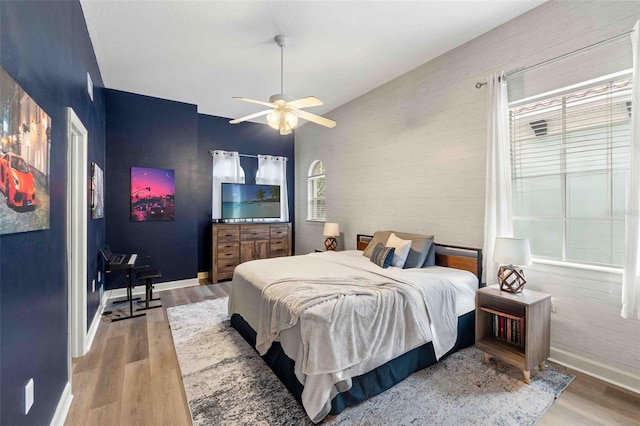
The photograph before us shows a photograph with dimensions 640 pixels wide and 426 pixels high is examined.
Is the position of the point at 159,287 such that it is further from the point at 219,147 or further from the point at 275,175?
the point at 275,175

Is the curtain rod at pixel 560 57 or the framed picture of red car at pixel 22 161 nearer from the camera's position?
the framed picture of red car at pixel 22 161

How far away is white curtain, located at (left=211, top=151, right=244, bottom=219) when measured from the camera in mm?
5629

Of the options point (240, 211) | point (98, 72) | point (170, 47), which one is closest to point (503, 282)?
point (170, 47)

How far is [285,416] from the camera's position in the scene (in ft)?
6.21

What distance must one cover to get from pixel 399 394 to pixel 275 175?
494 centimetres

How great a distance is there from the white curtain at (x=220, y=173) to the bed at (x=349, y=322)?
2.85m

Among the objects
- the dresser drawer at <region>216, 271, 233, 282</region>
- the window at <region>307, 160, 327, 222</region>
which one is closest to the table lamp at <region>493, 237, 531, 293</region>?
the window at <region>307, 160, 327, 222</region>

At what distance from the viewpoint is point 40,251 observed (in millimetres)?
1576

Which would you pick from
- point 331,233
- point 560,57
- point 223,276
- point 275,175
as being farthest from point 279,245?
point 560,57

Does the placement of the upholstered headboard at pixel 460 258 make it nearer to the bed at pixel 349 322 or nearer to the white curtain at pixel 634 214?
the bed at pixel 349 322

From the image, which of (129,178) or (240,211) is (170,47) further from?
(240,211)

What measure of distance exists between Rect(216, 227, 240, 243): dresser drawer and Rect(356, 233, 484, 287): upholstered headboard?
124 inches

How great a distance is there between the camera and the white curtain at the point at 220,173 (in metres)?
5.63

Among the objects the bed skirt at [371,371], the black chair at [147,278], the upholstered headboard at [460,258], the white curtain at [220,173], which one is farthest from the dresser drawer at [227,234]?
the upholstered headboard at [460,258]
